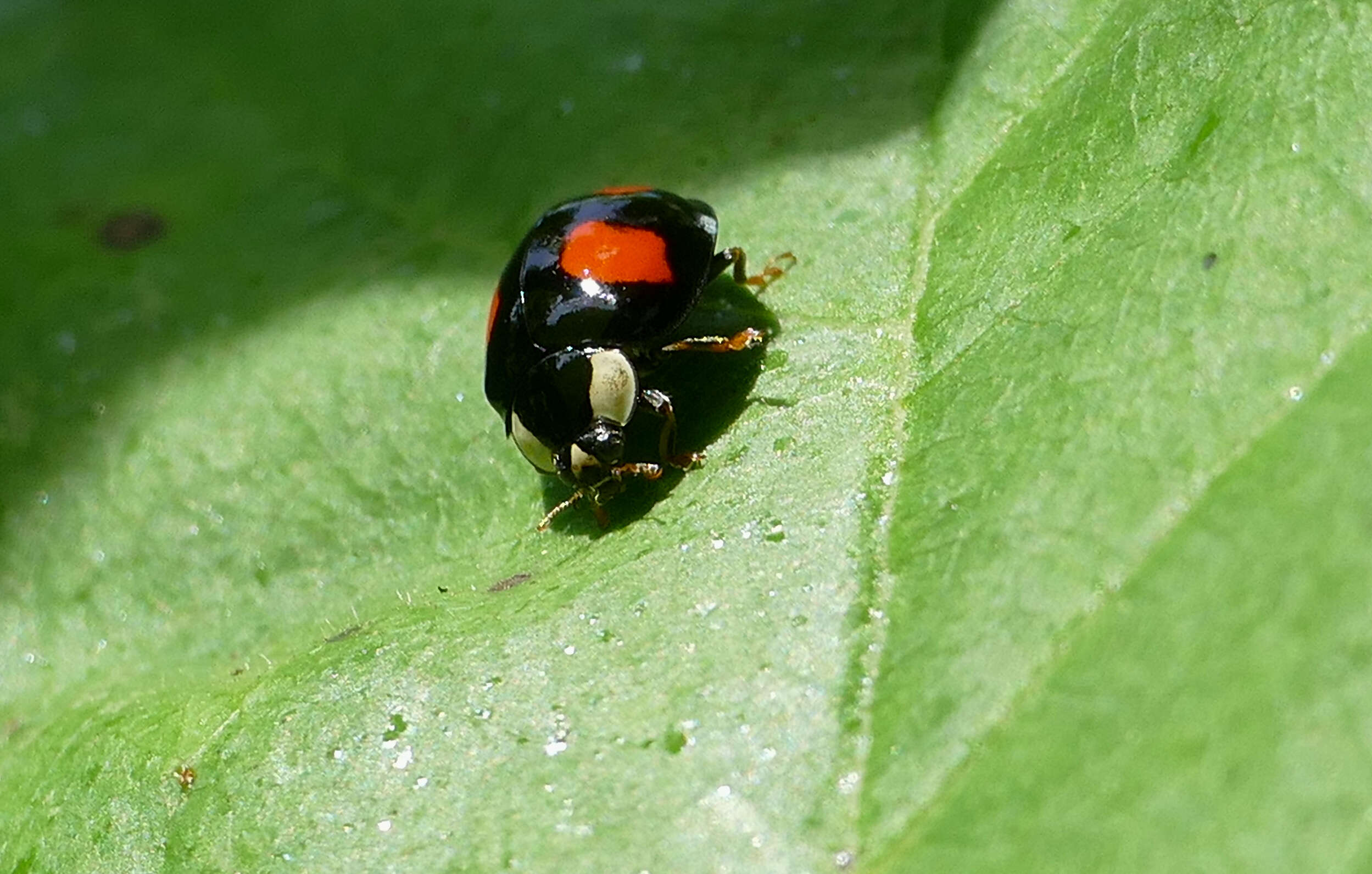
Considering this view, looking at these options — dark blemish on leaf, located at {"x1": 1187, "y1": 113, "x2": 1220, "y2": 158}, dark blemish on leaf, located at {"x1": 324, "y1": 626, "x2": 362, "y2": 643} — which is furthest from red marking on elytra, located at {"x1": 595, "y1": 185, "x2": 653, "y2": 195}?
dark blemish on leaf, located at {"x1": 1187, "y1": 113, "x2": 1220, "y2": 158}

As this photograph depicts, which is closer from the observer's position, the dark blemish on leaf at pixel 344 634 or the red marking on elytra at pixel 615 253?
the dark blemish on leaf at pixel 344 634

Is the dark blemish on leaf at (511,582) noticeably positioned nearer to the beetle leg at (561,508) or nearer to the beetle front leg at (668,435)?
the beetle leg at (561,508)

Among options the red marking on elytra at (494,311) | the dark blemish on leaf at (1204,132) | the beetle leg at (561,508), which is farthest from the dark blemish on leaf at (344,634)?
the dark blemish on leaf at (1204,132)

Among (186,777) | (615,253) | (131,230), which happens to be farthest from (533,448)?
(131,230)

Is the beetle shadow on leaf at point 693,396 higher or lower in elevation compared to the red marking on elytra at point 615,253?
lower

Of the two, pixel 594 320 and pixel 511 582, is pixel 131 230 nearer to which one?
pixel 594 320

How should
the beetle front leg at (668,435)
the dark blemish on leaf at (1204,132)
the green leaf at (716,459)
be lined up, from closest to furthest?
the green leaf at (716,459), the dark blemish on leaf at (1204,132), the beetle front leg at (668,435)

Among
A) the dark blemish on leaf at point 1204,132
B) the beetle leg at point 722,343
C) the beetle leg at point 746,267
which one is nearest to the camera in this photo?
the dark blemish on leaf at point 1204,132
